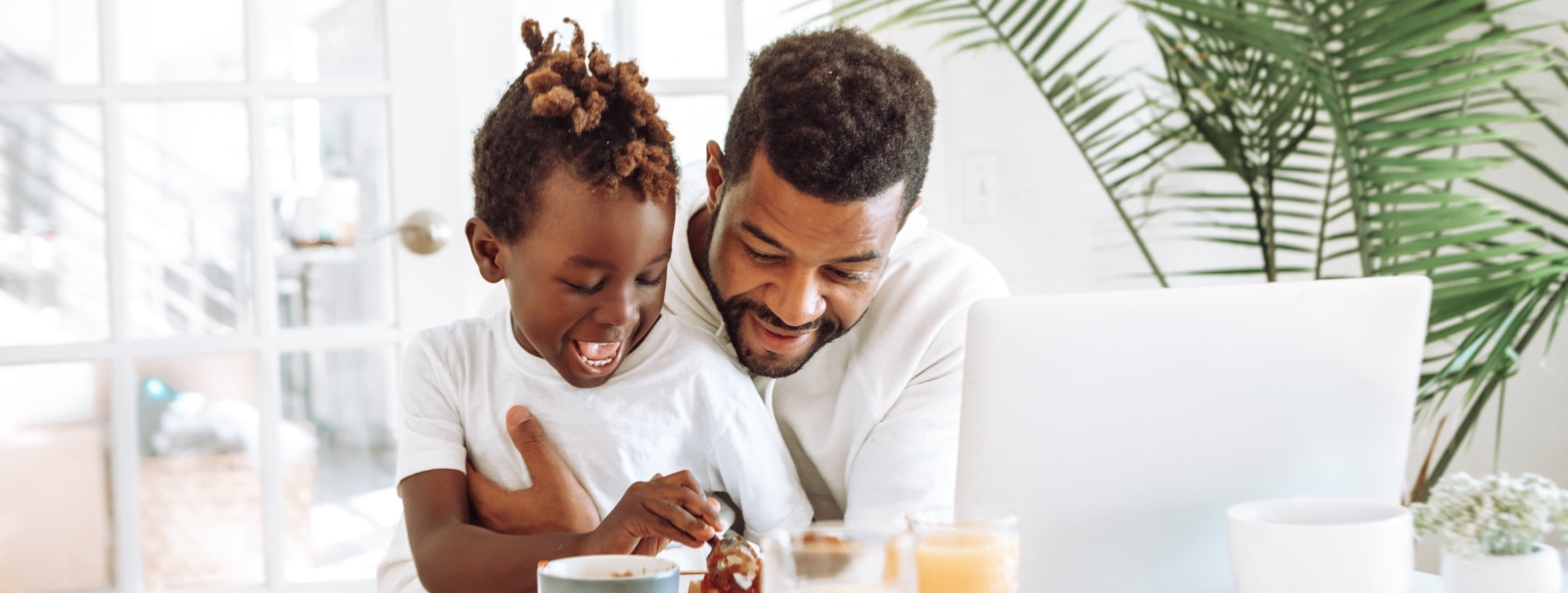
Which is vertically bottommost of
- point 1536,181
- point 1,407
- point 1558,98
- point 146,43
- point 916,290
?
point 1,407

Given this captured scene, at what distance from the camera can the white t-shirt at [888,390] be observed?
4.32 feet

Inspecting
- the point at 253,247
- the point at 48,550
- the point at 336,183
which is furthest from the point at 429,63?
the point at 48,550

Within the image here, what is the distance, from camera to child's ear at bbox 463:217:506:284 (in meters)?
1.28

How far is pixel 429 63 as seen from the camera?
7.16 feet

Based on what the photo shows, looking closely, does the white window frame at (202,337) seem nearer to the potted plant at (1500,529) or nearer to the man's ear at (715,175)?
the man's ear at (715,175)

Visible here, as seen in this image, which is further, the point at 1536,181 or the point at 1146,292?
the point at 1536,181

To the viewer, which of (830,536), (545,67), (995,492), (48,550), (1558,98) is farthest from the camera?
(48,550)

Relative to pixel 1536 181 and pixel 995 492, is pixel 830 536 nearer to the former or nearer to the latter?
pixel 995 492

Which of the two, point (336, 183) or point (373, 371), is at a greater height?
point (336, 183)

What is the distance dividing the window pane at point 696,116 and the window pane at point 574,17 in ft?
0.44

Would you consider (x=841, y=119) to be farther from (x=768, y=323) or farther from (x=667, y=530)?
(x=667, y=530)

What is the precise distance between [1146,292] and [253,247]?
1.67 meters

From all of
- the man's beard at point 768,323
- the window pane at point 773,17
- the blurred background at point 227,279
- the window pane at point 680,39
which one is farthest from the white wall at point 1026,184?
the man's beard at point 768,323

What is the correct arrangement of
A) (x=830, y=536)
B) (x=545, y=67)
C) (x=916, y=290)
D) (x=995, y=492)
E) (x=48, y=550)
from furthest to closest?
1. (x=48, y=550)
2. (x=916, y=290)
3. (x=545, y=67)
4. (x=995, y=492)
5. (x=830, y=536)
